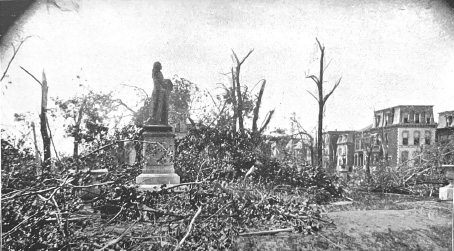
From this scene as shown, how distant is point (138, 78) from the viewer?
3873 mm

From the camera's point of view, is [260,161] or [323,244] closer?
[323,244]

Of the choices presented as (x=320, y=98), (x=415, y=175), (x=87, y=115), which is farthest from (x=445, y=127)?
(x=87, y=115)

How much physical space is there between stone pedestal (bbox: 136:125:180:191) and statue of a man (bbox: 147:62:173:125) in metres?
0.08

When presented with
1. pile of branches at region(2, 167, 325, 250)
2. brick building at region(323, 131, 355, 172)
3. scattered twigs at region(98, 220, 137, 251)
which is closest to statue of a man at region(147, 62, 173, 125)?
pile of branches at region(2, 167, 325, 250)

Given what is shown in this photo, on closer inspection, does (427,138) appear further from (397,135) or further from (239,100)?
(239,100)

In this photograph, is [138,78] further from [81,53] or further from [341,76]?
[341,76]

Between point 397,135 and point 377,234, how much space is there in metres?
1.06

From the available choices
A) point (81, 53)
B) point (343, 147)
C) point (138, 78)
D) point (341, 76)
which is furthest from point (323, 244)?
point (81, 53)

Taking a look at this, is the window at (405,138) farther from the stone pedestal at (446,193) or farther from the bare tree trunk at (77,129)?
the bare tree trunk at (77,129)

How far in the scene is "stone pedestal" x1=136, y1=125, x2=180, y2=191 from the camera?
4160 millimetres

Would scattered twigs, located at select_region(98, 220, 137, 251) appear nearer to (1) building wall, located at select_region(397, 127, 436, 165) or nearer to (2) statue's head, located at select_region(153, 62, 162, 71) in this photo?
(2) statue's head, located at select_region(153, 62, 162, 71)

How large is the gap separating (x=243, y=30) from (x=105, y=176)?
6.84 feet

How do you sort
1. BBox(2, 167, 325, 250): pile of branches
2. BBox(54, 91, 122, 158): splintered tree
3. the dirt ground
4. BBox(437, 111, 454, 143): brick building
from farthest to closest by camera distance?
BBox(54, 91, 122, 158): splintered tree
BBox(437, 111, 454, 143): brick building
the dirt ground
BBox(2, 167, 325, 250): pile of branches

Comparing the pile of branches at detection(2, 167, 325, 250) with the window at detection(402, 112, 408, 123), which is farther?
the window at detection(402, 112, 408, 123)
